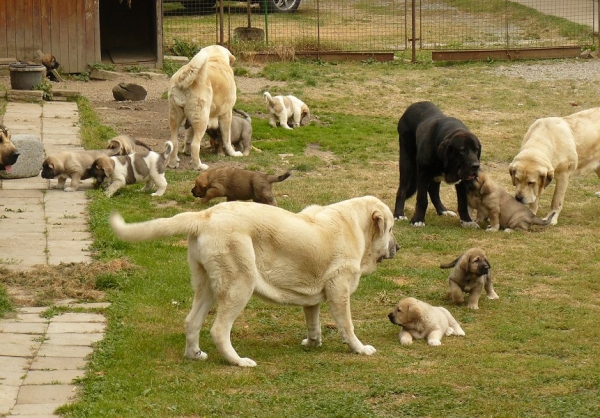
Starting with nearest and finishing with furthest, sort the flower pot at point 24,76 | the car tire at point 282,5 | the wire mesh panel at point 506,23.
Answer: the flower pot at point 24,76, the wire mesh panel at point 506,23, the car tire at point 282,5

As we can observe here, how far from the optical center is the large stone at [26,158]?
560 inches

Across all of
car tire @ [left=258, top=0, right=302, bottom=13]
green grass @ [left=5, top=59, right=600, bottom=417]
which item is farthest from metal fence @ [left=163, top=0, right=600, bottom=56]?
green grass @ [left=5, top=59, right=600, bottom=417]

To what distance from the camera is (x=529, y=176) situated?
12977 mm

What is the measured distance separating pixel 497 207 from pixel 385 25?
863 inches

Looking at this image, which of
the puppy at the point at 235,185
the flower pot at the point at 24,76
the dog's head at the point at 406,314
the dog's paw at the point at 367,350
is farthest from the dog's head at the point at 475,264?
the flower pot at the point at 24,76

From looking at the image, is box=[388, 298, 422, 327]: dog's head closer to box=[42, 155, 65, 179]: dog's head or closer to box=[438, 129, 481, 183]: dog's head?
box=[438, 129, 481, 183]: dog's head

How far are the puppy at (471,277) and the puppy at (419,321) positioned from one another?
0.84 meters

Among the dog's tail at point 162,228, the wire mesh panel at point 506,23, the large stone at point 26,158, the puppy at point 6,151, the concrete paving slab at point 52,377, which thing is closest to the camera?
the concrete paving slab at point 52,377

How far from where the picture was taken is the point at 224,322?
7.58 m

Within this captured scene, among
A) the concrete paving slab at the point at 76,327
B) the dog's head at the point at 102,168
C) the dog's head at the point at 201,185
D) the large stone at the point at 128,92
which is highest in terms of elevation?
the large stone at the point at 128,92

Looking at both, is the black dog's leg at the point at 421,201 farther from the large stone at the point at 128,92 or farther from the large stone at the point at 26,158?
the large stone at the point at 128,92

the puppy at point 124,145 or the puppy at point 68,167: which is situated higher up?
the puppy at point 124,145

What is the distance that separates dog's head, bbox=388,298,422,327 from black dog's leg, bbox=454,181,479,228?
4381 millimetres

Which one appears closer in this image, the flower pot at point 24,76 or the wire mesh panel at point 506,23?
the flower pot at point 24,76
